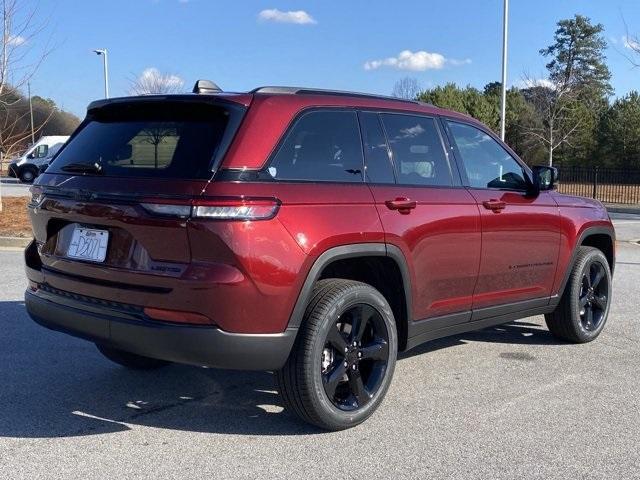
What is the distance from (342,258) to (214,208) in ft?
2.67

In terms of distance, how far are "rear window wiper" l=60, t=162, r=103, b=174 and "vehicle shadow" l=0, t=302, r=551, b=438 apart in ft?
4.71

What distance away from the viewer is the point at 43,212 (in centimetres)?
406

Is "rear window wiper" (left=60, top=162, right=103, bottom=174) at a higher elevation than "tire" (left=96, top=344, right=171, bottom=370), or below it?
higher

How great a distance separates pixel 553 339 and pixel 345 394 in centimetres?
279

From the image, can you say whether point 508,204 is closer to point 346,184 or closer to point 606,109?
point 346,184

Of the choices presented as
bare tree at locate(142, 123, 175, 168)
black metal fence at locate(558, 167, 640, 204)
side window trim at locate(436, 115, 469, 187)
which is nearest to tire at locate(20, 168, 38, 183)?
black metal fence at locate(558, 167, 640, 204)

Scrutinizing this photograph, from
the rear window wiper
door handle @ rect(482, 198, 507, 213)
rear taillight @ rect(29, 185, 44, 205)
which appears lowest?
door handle @ rect(482, 198, 507, 213)

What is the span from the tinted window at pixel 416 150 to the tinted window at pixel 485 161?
0.25 m

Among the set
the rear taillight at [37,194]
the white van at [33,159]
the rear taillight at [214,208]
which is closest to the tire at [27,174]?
the white van at [33,159]

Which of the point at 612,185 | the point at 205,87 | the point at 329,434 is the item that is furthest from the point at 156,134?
the point at 612,185

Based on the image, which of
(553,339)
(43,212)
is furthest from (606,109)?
(43,212)

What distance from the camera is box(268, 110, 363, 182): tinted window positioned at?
3734 mm

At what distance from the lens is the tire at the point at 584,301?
227 inches

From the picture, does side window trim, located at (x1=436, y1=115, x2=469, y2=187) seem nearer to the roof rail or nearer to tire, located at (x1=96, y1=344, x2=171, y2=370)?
the roof rail
